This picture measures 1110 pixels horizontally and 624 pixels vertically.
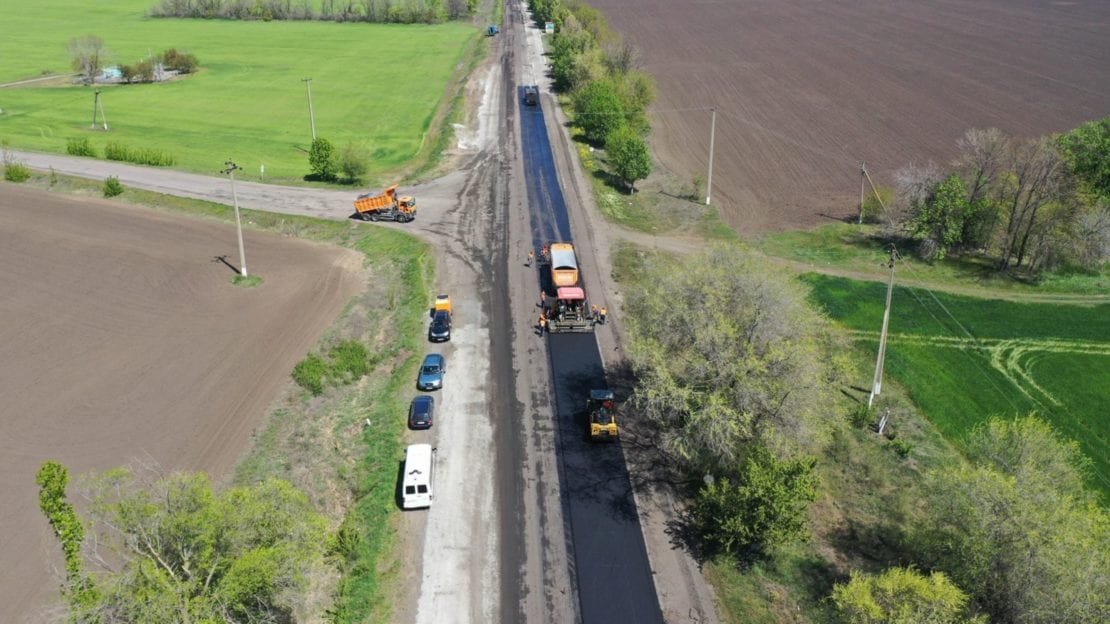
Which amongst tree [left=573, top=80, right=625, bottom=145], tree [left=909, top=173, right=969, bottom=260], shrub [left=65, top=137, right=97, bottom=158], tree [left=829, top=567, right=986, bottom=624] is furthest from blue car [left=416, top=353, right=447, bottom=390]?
shrub [left=65, top=137, right=97, bottom=158]

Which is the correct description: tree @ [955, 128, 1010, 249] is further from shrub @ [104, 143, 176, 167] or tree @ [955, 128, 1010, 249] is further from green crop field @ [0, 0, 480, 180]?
shrub @ [104, 143, 176, 167]

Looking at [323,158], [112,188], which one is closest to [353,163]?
[323,158]

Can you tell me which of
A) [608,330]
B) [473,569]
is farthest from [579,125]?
[473,569]

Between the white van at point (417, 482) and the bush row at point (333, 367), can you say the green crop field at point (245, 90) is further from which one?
the white van at point (417, 482)

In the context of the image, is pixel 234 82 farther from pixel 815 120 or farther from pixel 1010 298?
pixel 1010 298

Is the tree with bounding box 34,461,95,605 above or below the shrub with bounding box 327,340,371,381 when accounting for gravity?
above

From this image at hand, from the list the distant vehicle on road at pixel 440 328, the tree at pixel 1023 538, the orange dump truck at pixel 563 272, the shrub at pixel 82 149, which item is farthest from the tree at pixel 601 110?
the tree at pixel 1023 538
